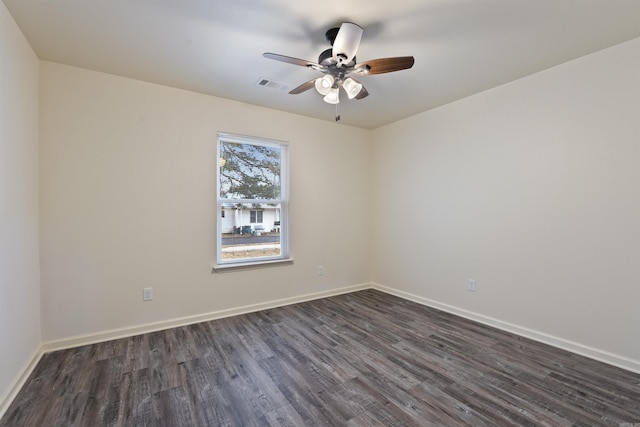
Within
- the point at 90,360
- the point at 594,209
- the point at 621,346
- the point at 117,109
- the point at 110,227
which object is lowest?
the point at 90,360

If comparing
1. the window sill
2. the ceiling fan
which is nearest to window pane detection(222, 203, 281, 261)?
the window sill

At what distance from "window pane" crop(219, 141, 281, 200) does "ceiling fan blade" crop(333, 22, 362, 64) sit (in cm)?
190

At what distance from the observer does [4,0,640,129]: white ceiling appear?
6.06 ft

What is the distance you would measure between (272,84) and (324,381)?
2714 millimetres

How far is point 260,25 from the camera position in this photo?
2.03 m

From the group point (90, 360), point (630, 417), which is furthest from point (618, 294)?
point (90, 360)

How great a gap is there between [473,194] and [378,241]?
5.29ft

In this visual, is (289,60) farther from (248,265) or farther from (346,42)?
(248,265)

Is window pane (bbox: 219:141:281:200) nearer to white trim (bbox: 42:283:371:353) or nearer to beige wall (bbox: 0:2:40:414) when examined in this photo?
white trim (bbox: 42:283:371:353)

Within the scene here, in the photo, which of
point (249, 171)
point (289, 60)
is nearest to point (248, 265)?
point (249, 171)

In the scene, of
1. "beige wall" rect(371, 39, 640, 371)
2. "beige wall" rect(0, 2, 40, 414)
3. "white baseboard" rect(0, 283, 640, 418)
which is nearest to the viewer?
"beige wall" rect(0, 2, 40, 414)

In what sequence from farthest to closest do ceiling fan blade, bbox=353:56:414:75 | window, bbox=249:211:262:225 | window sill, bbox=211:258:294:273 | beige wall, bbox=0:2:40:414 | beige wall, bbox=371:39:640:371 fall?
window, bbox=249:211:262:225, window sill, bbox=211:258:294:273, beige wall, bbox=371:39:640:371, ceiling fan blade, bbox=353:56:414:75, beige wall, bbox=0:2:40:414

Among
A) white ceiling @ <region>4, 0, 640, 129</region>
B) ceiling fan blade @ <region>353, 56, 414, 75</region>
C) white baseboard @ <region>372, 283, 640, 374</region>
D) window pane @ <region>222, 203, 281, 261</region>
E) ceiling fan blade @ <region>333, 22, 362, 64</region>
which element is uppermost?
white ceiling @ <region>4, 0, 640, 129</region>

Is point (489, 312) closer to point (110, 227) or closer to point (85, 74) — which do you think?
point (110, 227)
